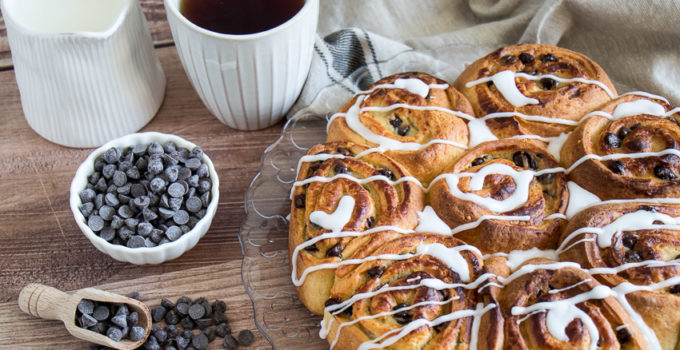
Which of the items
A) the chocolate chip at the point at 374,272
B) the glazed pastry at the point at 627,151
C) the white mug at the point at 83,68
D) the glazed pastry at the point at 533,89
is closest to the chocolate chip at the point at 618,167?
the glazed pastry at the point at 627,151

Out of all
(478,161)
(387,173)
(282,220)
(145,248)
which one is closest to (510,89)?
(478,161)

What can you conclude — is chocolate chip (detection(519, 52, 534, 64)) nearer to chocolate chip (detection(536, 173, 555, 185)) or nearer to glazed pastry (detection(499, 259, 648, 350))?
chocolate chip (detection(536, 173, 555, 185))

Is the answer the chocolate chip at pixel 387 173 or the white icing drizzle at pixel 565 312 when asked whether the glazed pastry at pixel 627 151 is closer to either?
the white icing drizzle at pixel 565 312

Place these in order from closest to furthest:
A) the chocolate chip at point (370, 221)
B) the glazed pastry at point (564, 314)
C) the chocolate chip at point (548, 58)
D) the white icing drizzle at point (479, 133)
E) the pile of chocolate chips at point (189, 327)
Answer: the glazed pastry at point (564, 314) < the chocolate chip at point (370, 221) < the pile of chocolate chips at point (189, 327) < the white icing drizzle at point (479, 133) < the chocolate chip at point (548, 58)

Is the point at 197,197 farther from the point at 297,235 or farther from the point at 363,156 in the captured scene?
the point at 363,156

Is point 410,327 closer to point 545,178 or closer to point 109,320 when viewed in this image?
point 545,178

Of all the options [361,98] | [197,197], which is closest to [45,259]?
[197,197]
